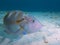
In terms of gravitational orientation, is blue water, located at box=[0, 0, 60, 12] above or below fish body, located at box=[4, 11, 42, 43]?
below

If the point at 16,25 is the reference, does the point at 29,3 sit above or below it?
below

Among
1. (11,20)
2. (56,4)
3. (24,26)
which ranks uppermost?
(11,20)

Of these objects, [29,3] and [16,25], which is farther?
[29,3]

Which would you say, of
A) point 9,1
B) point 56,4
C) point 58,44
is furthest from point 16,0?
point 58,44

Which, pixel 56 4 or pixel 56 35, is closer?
pixel 56 35

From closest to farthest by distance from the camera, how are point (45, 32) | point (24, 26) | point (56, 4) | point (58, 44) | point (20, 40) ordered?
point (58, 44), point (20, 40), point (24, 26), point (45, 32), point (56, 4)

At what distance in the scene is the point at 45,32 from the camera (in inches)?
116

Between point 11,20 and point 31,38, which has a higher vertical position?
point 11,20

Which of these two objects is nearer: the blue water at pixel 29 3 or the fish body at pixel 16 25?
the fish body at pixel 16 25

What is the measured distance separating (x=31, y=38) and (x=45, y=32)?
1.56 ft

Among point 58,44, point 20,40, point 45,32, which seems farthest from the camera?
point 45,32

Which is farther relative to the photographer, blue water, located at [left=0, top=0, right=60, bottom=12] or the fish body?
blue water, located at [left=0, top=0, right=60, bottom=12]

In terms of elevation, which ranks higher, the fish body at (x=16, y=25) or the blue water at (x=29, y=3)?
the fish body at (x=16, y=25)

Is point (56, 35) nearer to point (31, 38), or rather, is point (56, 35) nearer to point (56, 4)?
point (31, 38)
